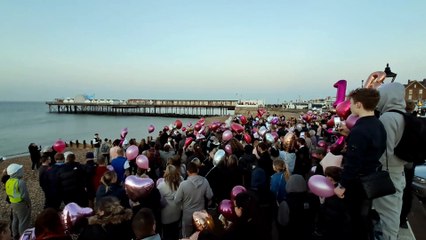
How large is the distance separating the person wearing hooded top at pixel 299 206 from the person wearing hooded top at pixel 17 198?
4.83 meters

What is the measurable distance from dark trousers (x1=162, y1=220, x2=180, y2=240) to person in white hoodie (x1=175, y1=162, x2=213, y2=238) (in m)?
0.17

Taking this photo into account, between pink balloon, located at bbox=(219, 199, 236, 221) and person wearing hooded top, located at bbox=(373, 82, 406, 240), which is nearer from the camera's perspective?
person wearing hooded top, located at bbox=(373, 82, 406, 240)

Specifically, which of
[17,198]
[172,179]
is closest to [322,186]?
[172,179]

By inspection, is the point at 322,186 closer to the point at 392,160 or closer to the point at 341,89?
the point at 392,160

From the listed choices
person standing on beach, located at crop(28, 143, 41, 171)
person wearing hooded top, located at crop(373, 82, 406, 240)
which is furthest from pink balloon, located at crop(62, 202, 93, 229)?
person standing on beach, located at crop(28, 143, 41, 171)

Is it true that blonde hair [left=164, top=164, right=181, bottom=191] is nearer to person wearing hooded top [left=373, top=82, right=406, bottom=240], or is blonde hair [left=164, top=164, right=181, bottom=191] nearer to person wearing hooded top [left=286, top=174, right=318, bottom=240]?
person wearing hooded top [left=286, top=174, right=318, bottom=240]

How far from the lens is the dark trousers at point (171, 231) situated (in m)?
4.27

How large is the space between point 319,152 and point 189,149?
3.15m

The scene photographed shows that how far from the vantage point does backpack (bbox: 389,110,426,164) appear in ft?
8.74

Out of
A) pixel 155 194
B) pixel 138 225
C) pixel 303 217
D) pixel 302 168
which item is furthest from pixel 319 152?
pixel 138 225

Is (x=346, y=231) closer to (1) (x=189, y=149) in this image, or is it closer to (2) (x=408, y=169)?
(2) (x=408, y=169)

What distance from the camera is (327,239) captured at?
9.76 feet

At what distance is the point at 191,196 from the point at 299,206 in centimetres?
156

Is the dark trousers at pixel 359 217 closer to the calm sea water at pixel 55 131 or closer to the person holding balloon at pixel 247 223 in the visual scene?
the person holding balloon at pixel 247 223
